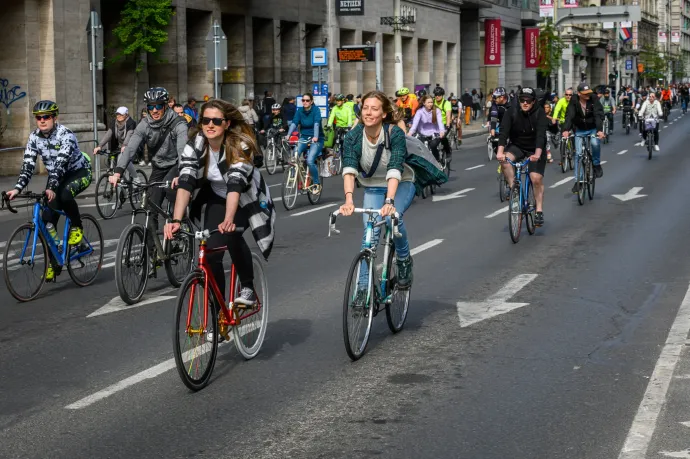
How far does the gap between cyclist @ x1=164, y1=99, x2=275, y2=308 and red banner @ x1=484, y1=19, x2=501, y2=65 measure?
62.5m

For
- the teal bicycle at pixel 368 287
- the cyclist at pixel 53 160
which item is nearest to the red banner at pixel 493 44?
the cyclist at pixel 53 160

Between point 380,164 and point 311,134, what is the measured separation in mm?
11379

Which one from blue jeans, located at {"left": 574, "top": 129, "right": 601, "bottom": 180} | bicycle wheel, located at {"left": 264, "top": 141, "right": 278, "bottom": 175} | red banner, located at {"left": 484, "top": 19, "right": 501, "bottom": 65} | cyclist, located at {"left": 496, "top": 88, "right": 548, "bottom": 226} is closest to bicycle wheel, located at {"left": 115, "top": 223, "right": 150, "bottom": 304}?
cyclist, located at {"left": 496, "top": 88, "right": 548, "bottom": 226}

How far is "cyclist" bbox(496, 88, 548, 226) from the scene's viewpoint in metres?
14.4

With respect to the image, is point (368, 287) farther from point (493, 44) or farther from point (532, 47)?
point (532, 47)

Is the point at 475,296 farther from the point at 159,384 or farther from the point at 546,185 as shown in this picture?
the point at 546,185

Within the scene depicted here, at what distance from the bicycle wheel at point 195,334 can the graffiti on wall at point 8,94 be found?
2220 cm

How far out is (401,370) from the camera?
7.49 metres

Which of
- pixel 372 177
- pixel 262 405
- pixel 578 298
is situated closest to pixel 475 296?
pixel 578 298

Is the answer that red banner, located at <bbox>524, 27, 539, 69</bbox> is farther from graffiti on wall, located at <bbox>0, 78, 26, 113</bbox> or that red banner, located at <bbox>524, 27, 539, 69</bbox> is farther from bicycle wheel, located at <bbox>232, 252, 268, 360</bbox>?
bicycle wheel, located at <bbox>232, 252, 268, 360</bbox>

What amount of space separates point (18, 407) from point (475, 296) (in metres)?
4.75

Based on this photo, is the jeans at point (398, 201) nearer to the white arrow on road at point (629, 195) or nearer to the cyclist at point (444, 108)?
the white arrow on road at point (629, 195)

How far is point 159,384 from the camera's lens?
283 inches

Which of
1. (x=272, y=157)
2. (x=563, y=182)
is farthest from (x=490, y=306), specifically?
(x=272, y=157)
